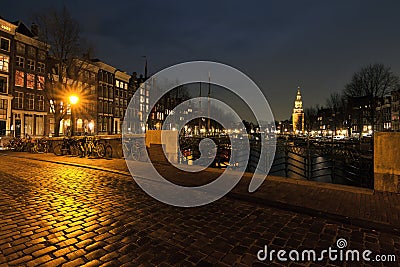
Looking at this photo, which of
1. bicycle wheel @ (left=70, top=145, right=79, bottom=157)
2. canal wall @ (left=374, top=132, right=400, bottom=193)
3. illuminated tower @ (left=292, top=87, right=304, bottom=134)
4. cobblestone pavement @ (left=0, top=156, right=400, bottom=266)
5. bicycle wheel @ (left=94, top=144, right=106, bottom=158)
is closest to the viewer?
cobblestone pavement @ (left=0, top=156, right=400, bottom=266)

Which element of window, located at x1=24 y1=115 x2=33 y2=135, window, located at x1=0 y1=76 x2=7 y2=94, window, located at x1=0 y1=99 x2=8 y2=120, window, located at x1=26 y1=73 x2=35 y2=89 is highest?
window, located at x1=26 y1=73 x2=35 y2=89

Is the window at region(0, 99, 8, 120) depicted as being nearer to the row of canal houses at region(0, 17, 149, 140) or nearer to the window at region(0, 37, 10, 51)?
the row of canal houses at region(0, 17, 149, 140)

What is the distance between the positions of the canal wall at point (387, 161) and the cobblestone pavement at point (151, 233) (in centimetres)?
328

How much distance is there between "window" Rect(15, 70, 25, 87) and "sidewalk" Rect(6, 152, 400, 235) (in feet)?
130

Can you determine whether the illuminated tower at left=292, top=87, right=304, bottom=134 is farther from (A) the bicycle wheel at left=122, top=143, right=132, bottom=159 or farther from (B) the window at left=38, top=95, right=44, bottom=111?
(A) the bicycle wheel at left=122, top=143, right=132, bottom=159

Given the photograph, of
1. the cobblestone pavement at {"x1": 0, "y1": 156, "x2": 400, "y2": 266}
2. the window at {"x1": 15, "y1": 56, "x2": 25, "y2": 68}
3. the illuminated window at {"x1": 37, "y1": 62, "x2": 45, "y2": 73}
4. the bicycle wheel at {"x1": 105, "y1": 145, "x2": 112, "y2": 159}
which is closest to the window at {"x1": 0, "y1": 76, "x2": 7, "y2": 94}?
the window at {"x1": 15, "y1": 56, "x2": 25, "y2": 68}

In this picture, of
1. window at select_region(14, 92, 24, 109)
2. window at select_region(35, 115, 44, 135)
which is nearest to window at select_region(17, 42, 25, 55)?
window at select_region(14, 92, 24, 109)

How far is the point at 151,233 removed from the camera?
4398mm

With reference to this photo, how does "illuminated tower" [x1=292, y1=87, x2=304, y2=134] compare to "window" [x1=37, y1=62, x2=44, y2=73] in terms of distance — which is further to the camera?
"illuminated tower" [x1=292, y1=87, x2=304, y2=134]

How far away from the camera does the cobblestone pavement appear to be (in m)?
3.57

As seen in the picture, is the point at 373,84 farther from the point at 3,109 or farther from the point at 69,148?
the point at 3,109

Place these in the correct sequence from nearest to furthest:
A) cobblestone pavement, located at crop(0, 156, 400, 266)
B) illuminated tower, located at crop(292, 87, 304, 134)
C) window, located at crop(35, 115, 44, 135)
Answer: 1. cobblestone pavement, located at crop(0, 156, 400, 266)
2. window, located at crop(35, 115, 44, 135)
3. illuminated tower, located at crop(292, 87, 304, 134)
